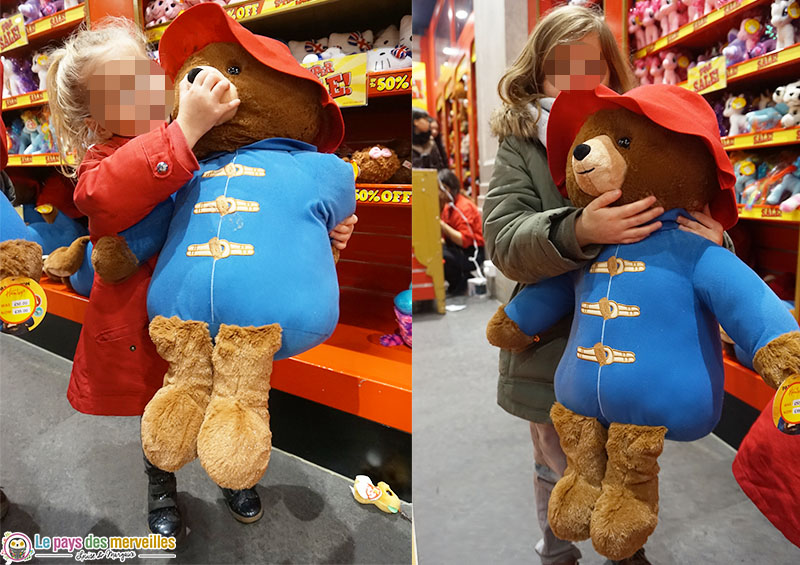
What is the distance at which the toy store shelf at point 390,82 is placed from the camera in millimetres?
1302

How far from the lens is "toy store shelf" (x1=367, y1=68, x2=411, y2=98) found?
1.30 meters

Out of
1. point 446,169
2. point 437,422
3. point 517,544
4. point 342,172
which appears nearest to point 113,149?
point 342,172

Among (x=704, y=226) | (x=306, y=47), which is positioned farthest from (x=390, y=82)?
(x=704, y=226)

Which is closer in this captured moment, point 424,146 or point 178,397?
point 178,397

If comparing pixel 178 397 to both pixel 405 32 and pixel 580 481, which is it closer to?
pixel 580 481

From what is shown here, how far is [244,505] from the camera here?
127 cm

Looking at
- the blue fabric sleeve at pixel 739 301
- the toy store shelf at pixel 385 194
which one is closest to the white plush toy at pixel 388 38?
the toy store shelf at pixel 385 194

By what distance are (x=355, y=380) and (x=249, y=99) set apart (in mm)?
787

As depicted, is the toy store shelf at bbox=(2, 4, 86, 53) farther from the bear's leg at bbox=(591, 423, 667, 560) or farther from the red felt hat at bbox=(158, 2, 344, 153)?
the bear's leg at bbox=(591, 423, 667, 560)

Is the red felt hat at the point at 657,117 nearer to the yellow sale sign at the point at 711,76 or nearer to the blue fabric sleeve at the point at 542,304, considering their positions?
the blue fabric sleeve at the point at 542,304

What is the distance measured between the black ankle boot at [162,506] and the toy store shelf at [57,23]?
3.18 ft

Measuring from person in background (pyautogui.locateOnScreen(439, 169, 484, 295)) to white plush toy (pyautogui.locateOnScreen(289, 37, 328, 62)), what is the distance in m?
2.36

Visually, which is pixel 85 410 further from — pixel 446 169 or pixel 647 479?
pixel 446 169

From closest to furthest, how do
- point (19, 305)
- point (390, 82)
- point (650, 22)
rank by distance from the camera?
point (19, 305) → point (390, 82) → point (650, 22)
